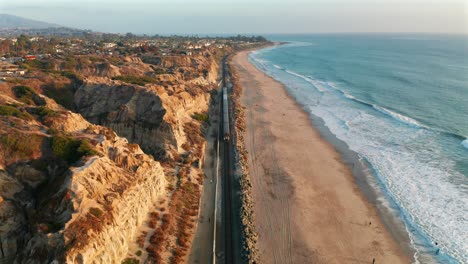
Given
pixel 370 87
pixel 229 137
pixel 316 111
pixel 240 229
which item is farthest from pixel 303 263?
pixel 370 87

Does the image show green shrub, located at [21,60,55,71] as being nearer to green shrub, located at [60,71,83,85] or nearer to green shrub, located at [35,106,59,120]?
green shrub, located at [60,71,83,85]

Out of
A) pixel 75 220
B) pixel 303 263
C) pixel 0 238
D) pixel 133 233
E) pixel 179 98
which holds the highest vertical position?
pixel 179 98

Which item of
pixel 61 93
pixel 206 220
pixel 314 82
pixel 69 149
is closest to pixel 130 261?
pixel 206 220

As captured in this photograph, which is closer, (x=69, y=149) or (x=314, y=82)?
(x=69, y=149)

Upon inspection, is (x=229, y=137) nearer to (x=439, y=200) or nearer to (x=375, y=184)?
(x=375, y=184)

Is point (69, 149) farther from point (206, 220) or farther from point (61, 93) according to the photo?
point (61, 93)

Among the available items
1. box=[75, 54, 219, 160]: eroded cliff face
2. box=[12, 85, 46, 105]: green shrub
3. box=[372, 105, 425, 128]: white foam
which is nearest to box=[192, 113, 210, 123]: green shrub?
box=[75, 54, 219, 160]: eroded cliff face
